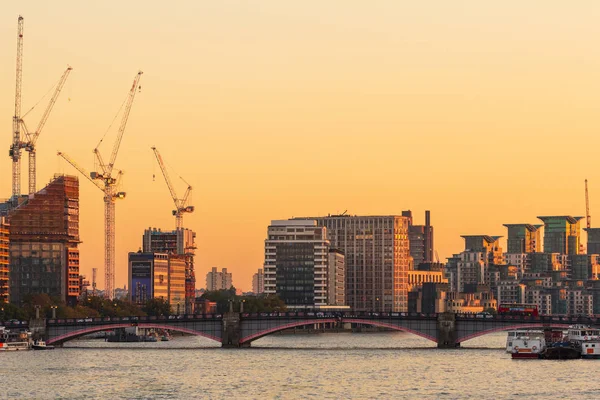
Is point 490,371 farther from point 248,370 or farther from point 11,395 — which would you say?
point 11,395

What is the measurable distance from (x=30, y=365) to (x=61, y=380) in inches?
968

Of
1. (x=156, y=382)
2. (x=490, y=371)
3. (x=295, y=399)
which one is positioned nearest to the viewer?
(x=295, y=399)

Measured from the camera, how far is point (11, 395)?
153500 millimetres

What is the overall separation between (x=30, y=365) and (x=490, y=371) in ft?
180

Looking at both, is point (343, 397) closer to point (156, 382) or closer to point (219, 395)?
point (219, 395)

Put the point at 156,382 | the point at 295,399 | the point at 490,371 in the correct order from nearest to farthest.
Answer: the point at 295,399
the point at 156,382
the point at 490,371

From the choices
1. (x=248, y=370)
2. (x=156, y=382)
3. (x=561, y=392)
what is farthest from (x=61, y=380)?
(x=561, y=392)

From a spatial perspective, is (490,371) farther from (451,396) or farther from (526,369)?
(451,396)

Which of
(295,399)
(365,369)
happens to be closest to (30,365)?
(365,369)

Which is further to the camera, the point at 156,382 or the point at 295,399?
the point at 156,382

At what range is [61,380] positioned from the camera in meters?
172

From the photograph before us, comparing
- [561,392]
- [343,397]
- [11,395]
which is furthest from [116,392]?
[561,392]

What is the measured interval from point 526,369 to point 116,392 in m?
53.0

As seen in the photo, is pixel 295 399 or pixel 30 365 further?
pixel 30 365
